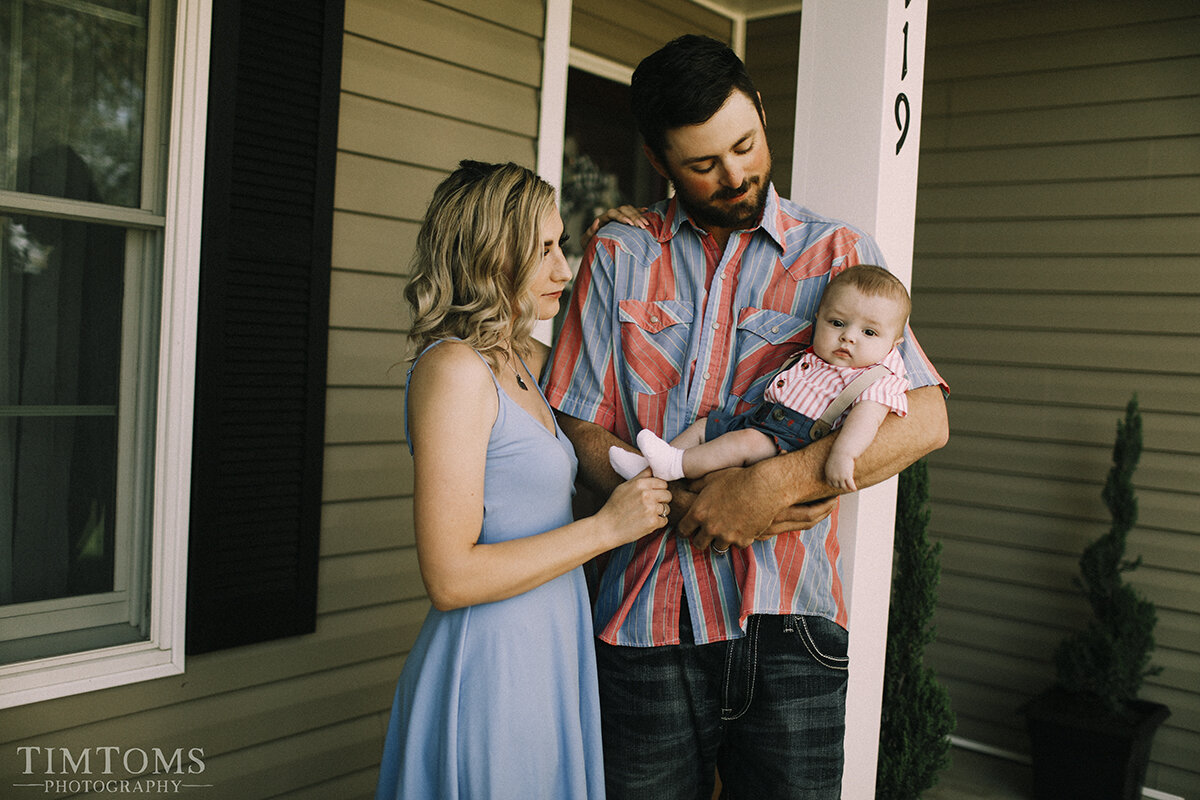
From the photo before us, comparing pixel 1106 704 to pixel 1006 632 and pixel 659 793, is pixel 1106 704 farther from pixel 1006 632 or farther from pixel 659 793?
pixel 659 793

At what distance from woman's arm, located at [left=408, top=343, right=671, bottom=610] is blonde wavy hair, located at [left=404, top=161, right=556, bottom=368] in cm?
6

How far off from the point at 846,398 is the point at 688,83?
0.60 metres

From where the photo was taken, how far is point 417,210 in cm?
283

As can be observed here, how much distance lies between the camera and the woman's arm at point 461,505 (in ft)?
4.53

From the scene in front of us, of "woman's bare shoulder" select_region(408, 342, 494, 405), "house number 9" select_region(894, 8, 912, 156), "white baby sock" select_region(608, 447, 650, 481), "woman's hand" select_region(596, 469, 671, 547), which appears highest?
"house number 9" select_region(894, 8, 912, 156)

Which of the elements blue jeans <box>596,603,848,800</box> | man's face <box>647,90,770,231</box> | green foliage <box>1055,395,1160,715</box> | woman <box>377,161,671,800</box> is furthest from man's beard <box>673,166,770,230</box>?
green foliage <box>1055,395,1160,715</box>

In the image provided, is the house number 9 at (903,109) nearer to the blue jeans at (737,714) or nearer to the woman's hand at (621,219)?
the woman's hand at (621,219)

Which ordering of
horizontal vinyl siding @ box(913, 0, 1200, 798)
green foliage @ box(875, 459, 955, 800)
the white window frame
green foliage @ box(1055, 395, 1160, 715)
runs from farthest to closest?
horizontal vinyl siding @ box(913, 0, 1200, 798) → green foliage @ box(1055, 395, 1160, 715) → green foliage @ box(875, 459, 955, 800) → the white window frame

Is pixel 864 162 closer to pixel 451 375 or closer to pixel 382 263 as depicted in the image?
pixel 451 375

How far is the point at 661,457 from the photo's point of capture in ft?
5.08

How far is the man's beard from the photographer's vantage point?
62.4 inches

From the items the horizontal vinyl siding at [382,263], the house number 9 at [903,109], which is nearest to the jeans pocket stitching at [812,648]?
the house number 9 at [903,109]

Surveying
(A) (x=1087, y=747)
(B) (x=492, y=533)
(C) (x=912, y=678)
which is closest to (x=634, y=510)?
(B) (x=492, y=533)

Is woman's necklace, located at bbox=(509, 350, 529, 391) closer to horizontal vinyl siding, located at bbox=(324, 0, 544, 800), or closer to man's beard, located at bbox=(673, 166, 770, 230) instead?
man's beard, located at bbox=(673, 166, 770, 230)
